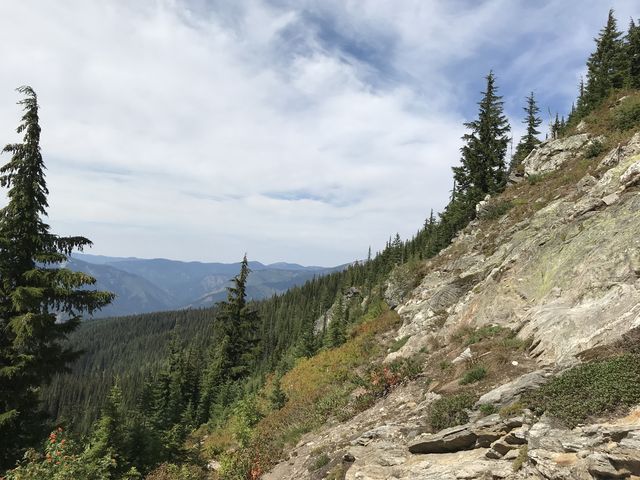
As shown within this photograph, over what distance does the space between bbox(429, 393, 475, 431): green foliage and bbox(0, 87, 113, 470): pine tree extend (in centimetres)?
1129

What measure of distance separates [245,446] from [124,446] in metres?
4.59

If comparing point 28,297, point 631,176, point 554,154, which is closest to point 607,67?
point 554,154

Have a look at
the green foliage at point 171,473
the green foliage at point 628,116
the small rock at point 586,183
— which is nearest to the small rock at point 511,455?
the green foliage at point 171,473

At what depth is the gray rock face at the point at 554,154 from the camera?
2789cm

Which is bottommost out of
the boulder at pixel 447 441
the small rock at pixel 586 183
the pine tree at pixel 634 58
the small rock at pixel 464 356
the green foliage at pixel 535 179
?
the boulder at pixel 447 441

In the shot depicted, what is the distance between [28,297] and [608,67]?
158 ft

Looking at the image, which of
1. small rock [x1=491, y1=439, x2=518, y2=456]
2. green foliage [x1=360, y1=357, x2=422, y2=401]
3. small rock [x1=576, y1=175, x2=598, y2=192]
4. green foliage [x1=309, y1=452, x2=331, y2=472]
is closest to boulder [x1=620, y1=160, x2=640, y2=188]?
small rock [x1=576, y1=175, x2=598, y2=192]

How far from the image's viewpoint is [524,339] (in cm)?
1206

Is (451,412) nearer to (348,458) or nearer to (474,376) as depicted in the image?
(474,376)

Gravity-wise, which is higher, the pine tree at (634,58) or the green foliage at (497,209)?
the pine tree at (634,58)

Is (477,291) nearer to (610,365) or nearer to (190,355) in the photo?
(610,365)

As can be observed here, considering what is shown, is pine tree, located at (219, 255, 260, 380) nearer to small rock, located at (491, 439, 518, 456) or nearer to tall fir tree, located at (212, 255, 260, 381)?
tall fir tree, located at (212, 255, 260, 381)

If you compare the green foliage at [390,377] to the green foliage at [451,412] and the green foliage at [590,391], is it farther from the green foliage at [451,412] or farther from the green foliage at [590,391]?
the green foliage at [590,391]

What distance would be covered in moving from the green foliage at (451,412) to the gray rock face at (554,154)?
23937mm
